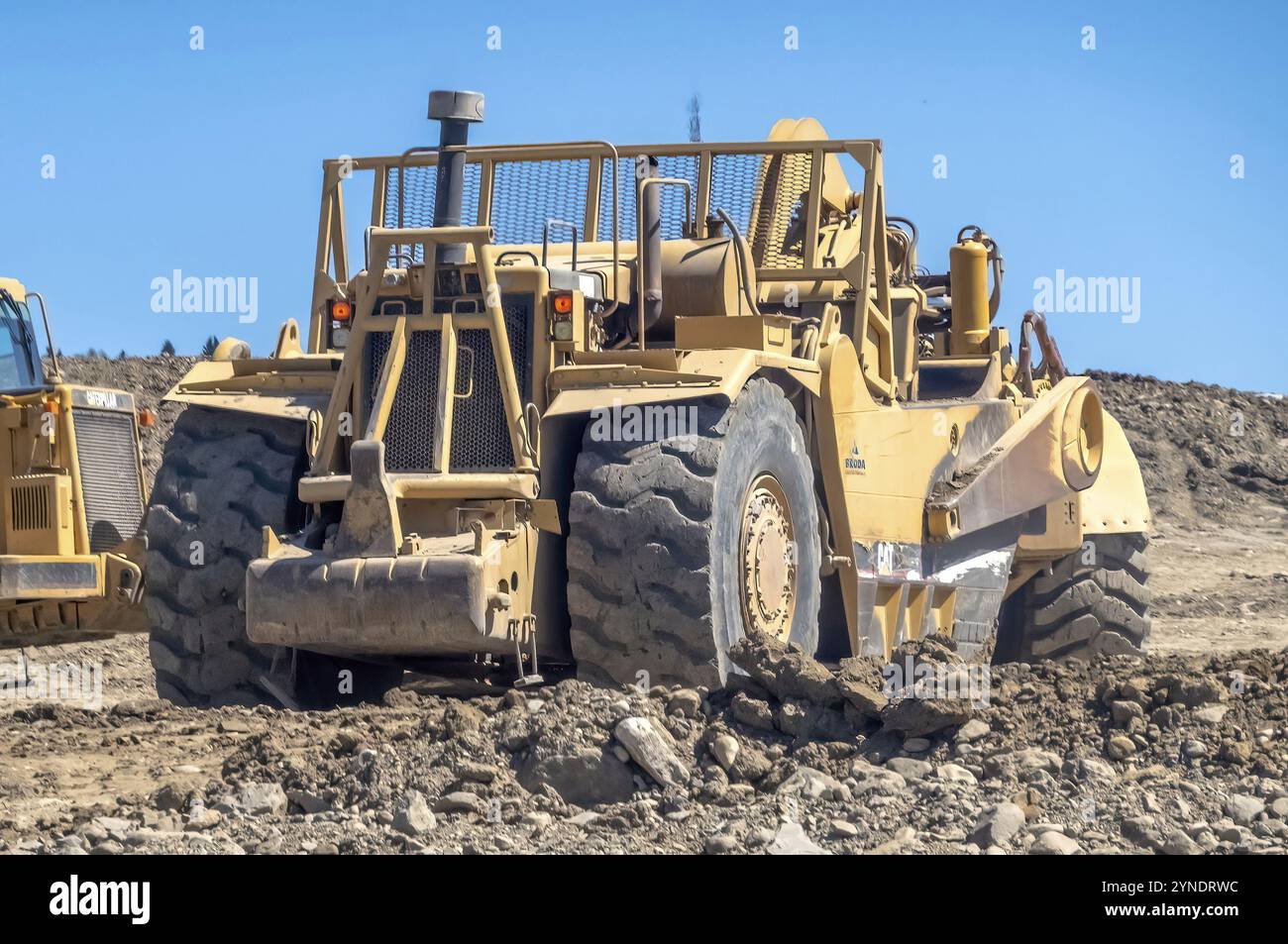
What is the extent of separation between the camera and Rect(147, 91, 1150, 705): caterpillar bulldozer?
9.08 meters

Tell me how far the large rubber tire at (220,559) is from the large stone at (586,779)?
2.27m

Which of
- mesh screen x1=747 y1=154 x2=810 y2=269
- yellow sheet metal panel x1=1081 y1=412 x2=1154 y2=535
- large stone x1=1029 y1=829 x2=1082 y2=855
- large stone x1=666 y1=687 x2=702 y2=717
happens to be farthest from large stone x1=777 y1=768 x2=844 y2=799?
yellow sheet metal panel x1=1081 y1=412 x2=1154 y2=535

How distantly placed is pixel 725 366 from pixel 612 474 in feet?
2.56

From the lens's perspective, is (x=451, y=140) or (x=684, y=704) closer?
(x=684, y=704)


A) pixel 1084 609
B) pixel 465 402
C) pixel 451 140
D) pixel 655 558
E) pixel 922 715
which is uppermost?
pixel 451 140

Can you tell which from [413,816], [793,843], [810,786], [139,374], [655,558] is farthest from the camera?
[139,374]

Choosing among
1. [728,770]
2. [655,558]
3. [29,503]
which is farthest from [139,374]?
[728,770]

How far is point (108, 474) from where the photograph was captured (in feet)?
48.6

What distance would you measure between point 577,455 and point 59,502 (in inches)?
232

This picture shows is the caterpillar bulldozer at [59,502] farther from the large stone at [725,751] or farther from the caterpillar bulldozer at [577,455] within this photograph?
the large stone at [725,751]

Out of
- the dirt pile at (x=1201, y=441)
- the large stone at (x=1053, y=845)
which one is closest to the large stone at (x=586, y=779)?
the large stone at (x=1053, y=845)

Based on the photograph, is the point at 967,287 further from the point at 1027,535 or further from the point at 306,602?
the point at 306,602

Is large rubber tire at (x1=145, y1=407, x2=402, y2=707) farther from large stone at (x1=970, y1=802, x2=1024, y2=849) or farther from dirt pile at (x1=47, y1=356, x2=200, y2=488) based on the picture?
dirt pile at (x1=47, y1=356, x2=200, y2=488)

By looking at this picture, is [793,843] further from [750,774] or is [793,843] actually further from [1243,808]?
[1243,808]
